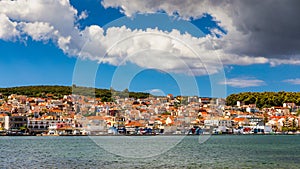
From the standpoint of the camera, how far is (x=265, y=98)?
372 feet

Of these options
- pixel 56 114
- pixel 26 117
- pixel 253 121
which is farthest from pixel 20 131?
pixel 253 121

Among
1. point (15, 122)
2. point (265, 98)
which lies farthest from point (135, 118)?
point (265, 98)

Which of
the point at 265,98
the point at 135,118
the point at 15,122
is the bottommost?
the point at 15,122

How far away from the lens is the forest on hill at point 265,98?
11069 cm

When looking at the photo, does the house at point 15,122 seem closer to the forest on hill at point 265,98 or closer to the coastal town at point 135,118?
the coastal town at point 135,118

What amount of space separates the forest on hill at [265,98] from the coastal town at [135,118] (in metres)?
13.3

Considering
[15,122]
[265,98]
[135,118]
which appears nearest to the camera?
[135,118]

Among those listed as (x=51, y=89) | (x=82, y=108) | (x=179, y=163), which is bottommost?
(x=179, y=163)

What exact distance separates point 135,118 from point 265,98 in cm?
4728

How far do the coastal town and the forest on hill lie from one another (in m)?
13.3

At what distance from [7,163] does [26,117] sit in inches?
2380

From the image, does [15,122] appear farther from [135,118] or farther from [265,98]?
[265,98]

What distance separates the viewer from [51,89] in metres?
116

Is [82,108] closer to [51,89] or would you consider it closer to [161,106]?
[161,106]
